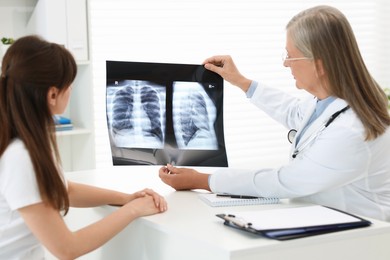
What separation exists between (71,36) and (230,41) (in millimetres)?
1021

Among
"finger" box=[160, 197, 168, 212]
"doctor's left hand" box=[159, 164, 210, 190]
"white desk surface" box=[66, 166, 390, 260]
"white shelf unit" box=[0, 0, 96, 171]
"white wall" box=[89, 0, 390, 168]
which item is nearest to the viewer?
"white desk surface" box=[66, 166, 390, 260]

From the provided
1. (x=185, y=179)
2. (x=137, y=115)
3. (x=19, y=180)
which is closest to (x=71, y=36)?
(x=137, y=115)

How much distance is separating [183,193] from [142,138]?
11.4 inches

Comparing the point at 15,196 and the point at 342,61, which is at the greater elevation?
the point at 342,61

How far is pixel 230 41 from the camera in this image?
3.38 metres

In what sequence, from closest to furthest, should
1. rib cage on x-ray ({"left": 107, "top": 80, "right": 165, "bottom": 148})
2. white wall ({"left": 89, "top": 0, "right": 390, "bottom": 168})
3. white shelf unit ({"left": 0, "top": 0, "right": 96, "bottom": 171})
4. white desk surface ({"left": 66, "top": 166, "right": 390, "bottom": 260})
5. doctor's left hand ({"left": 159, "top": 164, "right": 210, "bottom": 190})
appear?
white desk surface ({"left": 66, "top": 166, "right": 390, "bottom": 260}) < doctor's left hand ({"left": 159, "top": 164, "right": 210, "bottom": 190}) < rib cage on x-ray ({"left": 107, "top": 80, "right": 165, "bottom": 148}) < white shelf unit ({"left": 0, "top": 0, "right": 96, "bottom": 171}) < white wall ({"left": 89, "top": 0, "right": 390, "bottom": 168})

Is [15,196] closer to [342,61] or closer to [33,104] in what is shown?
[33,104]

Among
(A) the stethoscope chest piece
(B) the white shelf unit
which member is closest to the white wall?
(B) the white shelf unit

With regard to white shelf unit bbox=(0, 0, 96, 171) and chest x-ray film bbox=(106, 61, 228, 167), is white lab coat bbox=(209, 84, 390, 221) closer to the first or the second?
chest x-ray film bbox=(106, 61, 228, 167)

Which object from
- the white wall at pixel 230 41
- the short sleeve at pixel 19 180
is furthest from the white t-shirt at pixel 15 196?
the white wall at pixel 230 41

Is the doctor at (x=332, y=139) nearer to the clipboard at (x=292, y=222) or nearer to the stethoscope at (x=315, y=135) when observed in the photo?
the stethoscope at (x=315, y=135)

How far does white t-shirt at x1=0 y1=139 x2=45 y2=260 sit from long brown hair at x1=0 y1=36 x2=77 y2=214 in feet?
0.07

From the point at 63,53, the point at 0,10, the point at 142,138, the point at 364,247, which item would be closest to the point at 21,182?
the point at 63,53

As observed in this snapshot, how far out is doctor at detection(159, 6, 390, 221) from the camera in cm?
156
